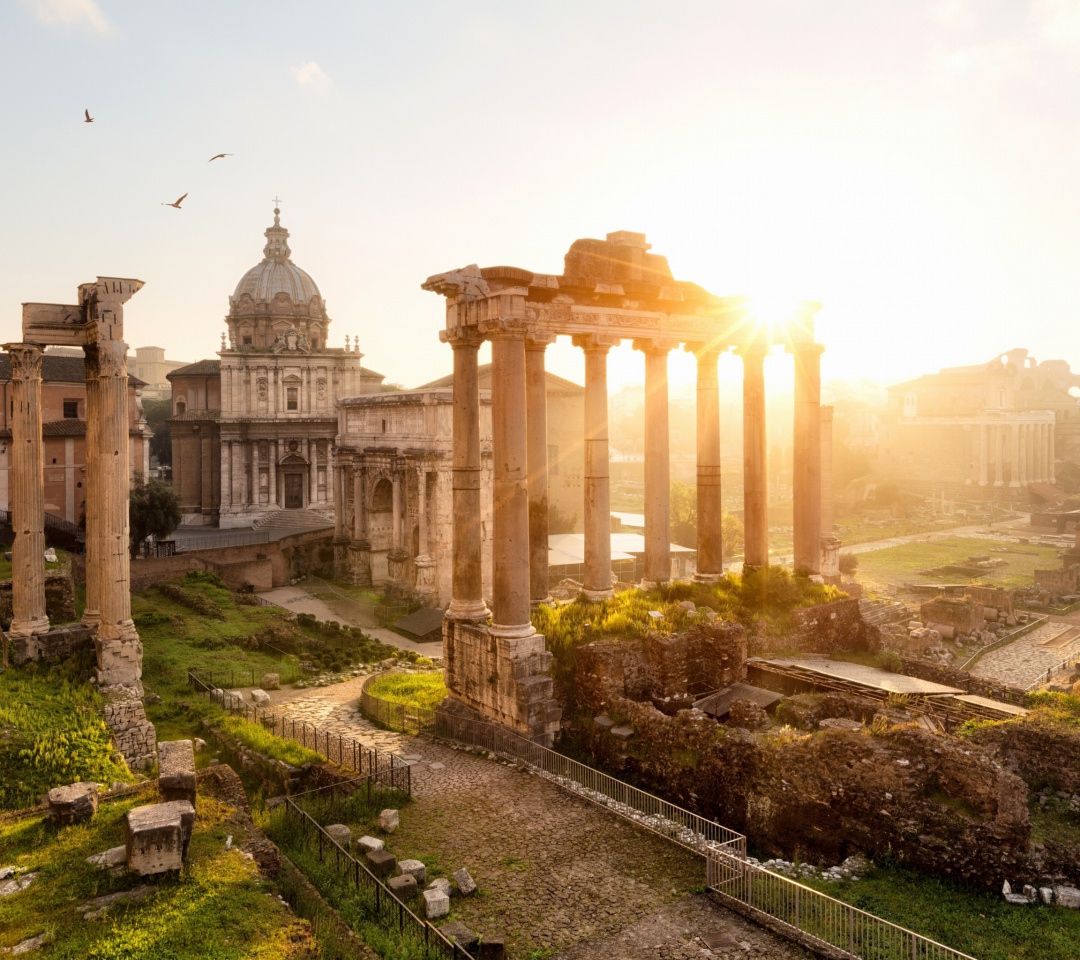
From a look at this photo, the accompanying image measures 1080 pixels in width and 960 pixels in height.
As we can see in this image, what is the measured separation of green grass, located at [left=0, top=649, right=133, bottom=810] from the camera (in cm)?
1221

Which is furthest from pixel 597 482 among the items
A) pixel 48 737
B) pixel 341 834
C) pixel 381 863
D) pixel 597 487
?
pixel 48 737

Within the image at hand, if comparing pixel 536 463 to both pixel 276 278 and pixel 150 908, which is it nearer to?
pixel 150 908

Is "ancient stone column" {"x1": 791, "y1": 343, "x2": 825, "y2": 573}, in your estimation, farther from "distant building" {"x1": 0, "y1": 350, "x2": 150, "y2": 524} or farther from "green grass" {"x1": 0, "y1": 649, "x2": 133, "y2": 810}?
"distant building" {"x1": 0, "y1": 350, "x2": 150, "y2": 524}

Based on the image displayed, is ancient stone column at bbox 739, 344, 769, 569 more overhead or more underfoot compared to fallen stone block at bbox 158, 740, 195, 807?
more overhead

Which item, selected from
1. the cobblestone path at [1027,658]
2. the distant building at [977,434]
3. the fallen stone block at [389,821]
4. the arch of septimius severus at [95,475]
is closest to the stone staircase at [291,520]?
the arch of septimius severus at [95,475]

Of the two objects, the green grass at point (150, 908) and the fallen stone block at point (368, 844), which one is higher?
the green grass at point (150, 908)

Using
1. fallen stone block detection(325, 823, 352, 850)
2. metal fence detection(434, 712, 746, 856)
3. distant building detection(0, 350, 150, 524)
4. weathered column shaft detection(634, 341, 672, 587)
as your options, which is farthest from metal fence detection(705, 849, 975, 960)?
distant building detection(0, 350, 150, 524)

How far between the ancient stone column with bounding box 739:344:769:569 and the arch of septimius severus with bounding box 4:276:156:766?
44.8 ft

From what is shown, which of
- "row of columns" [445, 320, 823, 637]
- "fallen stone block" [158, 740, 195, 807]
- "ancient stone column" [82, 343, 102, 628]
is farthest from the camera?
"ancient stone column" [82, 343, 102, 628]

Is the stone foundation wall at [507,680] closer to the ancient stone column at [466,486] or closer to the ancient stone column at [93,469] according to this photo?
the ancient stone column at [466,486]

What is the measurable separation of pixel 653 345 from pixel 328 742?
1062cm

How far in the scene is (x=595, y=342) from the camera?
59.0ft

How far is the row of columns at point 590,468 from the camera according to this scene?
15.5 metres

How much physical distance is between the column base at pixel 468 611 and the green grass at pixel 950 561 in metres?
33.8
